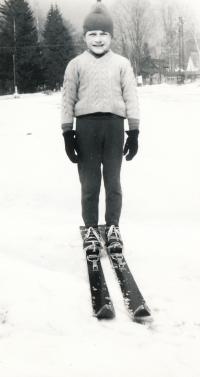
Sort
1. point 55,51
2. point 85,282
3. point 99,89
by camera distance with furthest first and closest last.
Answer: point 55,51 < point 99,89 < point 85,282

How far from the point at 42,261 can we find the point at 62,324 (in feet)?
3.56

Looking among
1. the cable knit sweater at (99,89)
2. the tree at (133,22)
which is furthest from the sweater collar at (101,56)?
the tree at (133,22)

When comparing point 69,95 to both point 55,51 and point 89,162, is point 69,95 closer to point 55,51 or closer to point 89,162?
point 89,162

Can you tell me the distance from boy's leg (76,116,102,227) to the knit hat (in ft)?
2.39

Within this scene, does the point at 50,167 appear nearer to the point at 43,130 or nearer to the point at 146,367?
the point at 43,130

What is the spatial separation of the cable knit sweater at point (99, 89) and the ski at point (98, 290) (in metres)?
1.07

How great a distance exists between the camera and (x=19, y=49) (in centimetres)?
5006

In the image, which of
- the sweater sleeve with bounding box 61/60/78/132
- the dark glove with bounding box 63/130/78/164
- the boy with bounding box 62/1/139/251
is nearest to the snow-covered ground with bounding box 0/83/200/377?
the boy with bounding box 62/1/139/251

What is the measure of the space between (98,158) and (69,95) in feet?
1.81

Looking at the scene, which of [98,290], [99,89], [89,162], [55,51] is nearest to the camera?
[98,290]

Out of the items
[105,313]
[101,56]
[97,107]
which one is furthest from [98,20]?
[105,313]

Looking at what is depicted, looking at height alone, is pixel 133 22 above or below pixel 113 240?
above

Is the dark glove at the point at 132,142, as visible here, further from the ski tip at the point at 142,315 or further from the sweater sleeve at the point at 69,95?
the ski tip at the point at 142,315

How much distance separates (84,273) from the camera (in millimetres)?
3426
